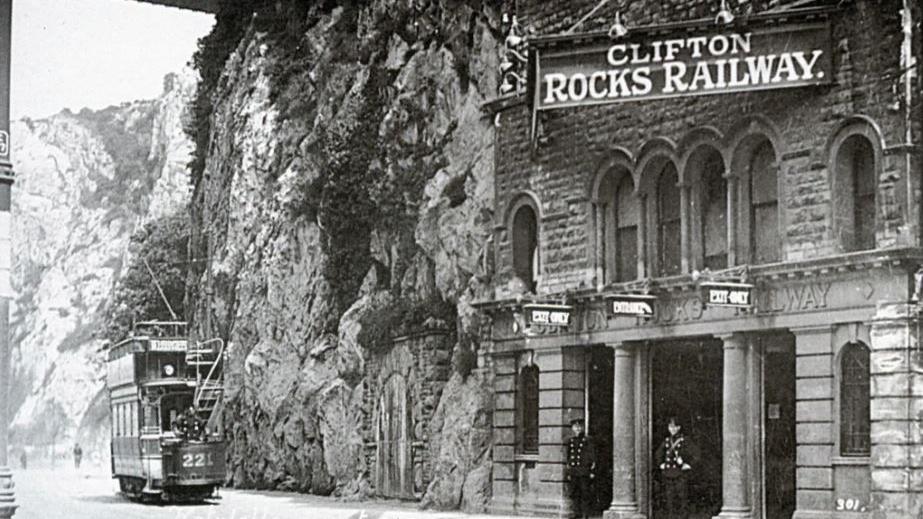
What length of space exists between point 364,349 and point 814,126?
13.3 meters

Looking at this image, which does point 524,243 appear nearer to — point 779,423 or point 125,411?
point 779,423

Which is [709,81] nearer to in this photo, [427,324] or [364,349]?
[427,324]

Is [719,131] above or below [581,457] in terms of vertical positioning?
above

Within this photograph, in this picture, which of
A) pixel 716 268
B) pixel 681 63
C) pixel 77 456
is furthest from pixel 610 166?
pixel 77 456

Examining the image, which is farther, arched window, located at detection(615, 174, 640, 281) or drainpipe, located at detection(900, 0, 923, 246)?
arched window, located at detection(615, 174, 640, 281)

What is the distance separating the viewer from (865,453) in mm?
20031

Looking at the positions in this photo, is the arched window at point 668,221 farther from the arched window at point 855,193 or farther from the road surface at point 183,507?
the road surface at point 183,507

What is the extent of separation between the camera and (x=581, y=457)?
82.9 ft

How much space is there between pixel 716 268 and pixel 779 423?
2.78 meters

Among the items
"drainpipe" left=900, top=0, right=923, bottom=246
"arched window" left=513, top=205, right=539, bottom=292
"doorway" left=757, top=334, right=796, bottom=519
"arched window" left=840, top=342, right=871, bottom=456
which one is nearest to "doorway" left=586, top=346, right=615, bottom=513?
"arched window" left=513, top=205, right=539, bottom=292

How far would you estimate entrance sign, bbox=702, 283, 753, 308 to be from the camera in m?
21.2

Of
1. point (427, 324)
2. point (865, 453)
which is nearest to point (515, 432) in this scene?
point (427, 324)

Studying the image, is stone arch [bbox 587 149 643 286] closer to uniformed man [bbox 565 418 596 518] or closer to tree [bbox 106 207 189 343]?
uniformed man [bbox 565 418 596 518]

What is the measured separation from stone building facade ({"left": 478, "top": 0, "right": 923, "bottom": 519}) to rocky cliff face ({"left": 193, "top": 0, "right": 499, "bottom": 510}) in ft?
4.42
